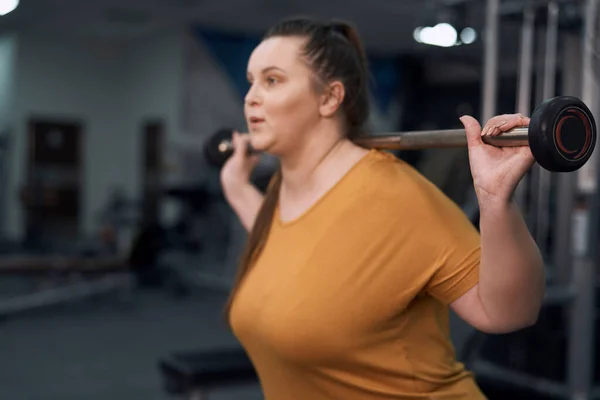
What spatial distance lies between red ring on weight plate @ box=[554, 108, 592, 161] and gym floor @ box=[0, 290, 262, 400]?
6.22 ft

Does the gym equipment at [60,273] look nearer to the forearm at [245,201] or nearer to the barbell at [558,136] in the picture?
the forearm at [245,201]

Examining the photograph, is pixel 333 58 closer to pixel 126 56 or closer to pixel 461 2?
pixel 461 2

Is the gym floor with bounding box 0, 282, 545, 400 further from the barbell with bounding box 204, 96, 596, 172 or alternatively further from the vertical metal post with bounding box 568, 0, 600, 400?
the barbell with bounding box 204, 96, 596, 172

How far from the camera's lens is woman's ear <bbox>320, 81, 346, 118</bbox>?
1.14m

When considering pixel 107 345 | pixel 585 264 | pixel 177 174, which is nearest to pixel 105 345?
pixel 107 345

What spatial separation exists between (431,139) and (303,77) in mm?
260

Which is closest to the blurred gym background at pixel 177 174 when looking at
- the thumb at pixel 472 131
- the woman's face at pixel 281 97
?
the woman's face at pixel 281 97

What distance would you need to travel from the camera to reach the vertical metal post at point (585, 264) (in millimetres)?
2834

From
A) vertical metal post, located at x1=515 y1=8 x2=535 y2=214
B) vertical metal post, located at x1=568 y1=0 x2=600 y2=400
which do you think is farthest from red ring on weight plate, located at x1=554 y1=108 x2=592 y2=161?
vertical metal post, located at x1=515 y1=8 x2=535 y2=214

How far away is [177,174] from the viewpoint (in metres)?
8.93

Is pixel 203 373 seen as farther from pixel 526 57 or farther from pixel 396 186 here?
pixel 526 57

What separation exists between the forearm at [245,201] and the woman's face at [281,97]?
35 cm

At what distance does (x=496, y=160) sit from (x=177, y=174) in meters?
8.27

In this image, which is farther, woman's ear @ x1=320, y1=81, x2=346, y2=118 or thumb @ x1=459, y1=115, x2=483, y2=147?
woman's ear @ x1=320, y1=81, x2=346, y2=118
